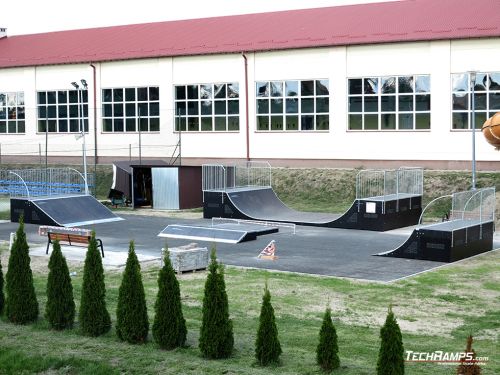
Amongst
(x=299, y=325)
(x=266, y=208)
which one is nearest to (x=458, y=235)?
(x=299, y=325)

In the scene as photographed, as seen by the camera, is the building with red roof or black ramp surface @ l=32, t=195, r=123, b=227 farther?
the building with red roof

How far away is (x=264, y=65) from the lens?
4541cm

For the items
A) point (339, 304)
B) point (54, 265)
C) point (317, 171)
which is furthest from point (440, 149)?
point (54, 265)

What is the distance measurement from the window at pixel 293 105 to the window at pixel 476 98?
21.6 feet

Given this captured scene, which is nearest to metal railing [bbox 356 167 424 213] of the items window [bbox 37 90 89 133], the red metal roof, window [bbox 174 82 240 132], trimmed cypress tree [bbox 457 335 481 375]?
the red metal roof

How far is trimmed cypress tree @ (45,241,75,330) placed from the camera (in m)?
14.6

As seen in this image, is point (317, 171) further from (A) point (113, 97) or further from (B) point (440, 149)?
(A) point (113, 97)

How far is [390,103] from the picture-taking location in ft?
137

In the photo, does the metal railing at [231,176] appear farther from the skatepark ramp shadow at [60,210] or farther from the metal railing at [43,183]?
the metal railing at [43,183]

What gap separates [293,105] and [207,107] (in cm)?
538

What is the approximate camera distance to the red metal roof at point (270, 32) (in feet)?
136

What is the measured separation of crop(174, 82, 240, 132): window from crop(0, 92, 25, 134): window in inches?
477

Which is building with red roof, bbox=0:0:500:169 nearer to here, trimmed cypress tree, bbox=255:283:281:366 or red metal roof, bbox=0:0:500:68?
red metal roof, bbox=0:0:500:68

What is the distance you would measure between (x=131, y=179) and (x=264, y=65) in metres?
9.78
